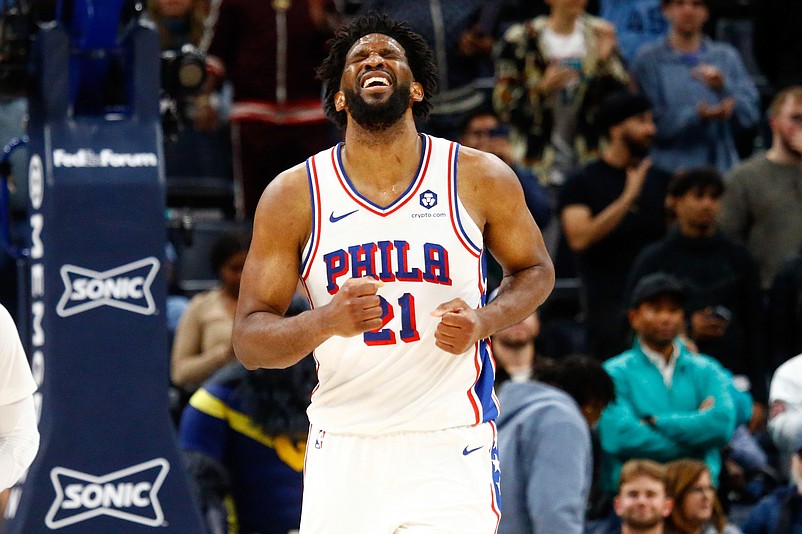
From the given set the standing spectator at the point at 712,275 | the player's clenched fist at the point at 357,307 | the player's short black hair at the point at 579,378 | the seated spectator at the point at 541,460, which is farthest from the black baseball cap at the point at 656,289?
the player's clenched fist at the point at 357,307

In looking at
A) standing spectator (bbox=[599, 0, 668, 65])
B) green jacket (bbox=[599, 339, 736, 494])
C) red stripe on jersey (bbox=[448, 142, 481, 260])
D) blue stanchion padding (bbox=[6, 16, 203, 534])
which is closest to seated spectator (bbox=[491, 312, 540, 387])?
green jacket (bbox=[599, 339, 736, 494])

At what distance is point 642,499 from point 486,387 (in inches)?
94.0

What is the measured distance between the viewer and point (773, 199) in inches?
A: 350

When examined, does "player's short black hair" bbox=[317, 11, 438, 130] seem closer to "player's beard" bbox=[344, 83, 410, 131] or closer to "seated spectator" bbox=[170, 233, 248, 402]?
"player's beard" bbox=[344, 83, 410, 131]

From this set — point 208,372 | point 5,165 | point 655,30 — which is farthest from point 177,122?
Answer: point 655,30

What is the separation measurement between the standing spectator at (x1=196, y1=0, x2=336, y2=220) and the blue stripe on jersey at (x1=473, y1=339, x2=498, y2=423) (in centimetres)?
514

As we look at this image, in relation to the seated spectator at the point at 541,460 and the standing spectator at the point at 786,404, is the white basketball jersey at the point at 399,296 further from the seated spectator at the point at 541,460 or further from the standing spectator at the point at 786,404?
the standing spectator at the point at 786,404

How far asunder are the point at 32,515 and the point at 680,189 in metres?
4.04

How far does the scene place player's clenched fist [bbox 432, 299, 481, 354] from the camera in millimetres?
3908

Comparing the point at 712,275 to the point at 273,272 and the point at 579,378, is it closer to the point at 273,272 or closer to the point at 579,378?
the point at 579,378

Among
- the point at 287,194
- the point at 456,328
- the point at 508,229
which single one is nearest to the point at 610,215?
the point at 508,229

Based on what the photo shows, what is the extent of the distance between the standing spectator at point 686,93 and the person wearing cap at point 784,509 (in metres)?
3.07

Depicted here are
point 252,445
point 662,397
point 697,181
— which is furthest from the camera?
point 697,181

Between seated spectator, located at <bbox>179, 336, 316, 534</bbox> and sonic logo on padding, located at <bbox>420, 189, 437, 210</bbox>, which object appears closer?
sonic logo on padding, located at <bbox>420, 189, 437, 210</bbox>
